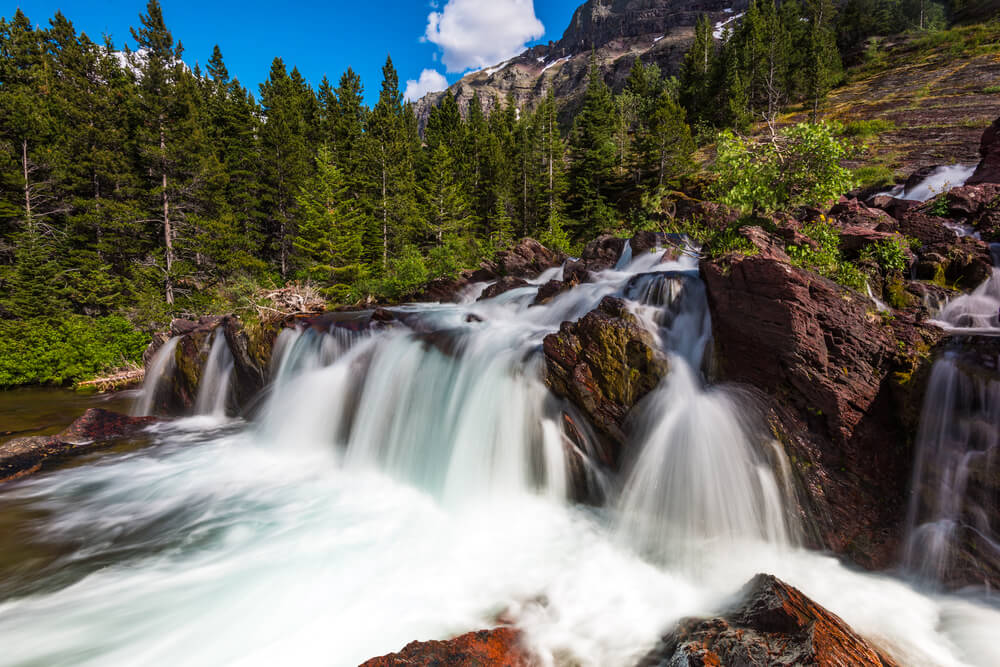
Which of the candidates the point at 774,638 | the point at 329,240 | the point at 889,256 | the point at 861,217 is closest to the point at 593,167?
the point at 329,240

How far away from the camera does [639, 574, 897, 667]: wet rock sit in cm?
233

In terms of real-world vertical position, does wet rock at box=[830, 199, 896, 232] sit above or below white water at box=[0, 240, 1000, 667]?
above

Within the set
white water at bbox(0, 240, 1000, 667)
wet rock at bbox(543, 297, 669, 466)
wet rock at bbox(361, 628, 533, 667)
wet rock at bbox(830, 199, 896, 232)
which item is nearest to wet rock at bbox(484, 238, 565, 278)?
white water at bbox(0, 240, 1000, 667)

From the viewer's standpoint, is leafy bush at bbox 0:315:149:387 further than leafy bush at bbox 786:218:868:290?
Yes

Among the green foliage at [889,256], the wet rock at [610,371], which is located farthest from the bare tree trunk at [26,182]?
the green foliage at [889,256]

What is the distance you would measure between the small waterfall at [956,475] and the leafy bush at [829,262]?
193cm

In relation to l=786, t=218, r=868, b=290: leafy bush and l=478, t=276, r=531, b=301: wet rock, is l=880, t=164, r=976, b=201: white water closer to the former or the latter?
l=786, t=218, r=868, b=290: leafy bush

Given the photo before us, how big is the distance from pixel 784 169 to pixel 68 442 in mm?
14654

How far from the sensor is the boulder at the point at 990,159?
1036cm

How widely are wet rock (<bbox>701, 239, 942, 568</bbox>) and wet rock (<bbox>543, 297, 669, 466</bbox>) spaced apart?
135 centimetres

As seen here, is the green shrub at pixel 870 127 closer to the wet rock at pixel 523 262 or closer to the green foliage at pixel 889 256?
the wet rock at pixel 523 262

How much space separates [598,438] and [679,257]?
883 cm

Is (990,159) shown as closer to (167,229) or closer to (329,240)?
(329,240)

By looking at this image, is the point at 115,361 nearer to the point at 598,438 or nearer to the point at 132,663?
the point at 132,663
